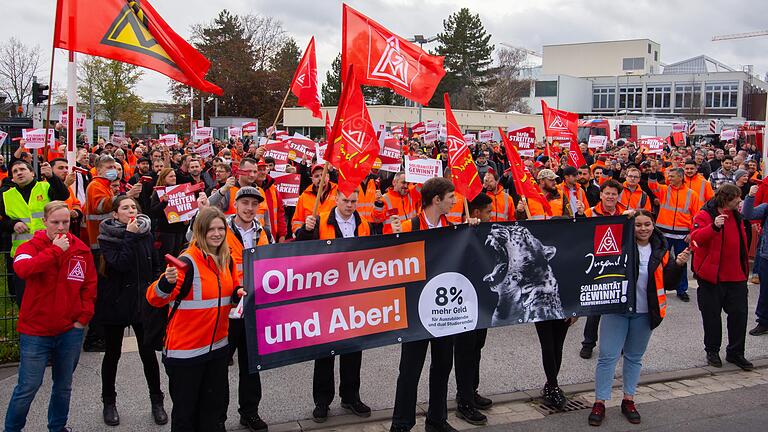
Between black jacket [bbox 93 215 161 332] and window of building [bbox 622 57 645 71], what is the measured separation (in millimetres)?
98194

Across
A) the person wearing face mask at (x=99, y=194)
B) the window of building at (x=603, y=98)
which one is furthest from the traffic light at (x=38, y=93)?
the window of building at (x=603, y=98)

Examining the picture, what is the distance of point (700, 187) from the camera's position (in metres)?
11.3

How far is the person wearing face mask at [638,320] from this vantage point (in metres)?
5.91

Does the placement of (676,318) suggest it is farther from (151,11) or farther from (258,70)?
(258,70)

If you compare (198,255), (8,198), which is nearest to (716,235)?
(198,255)

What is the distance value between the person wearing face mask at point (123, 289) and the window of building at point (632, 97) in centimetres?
8590

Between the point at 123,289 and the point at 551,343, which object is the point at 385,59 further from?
the point at 123,289

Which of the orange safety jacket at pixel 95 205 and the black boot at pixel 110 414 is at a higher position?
the orange safety jacket at pixel 95 205

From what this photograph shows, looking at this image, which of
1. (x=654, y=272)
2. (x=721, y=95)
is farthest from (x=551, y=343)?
(x=721, y=95)

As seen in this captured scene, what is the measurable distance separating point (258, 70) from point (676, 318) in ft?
182

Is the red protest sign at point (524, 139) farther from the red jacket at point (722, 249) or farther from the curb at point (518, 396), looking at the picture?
the curb at point (518, 396)

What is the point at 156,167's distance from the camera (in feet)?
40.5

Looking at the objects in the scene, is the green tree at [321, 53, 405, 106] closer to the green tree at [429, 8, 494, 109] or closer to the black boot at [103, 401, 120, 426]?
the green tree at [429, 8, 494, 109]

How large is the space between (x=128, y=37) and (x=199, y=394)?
159 inches
